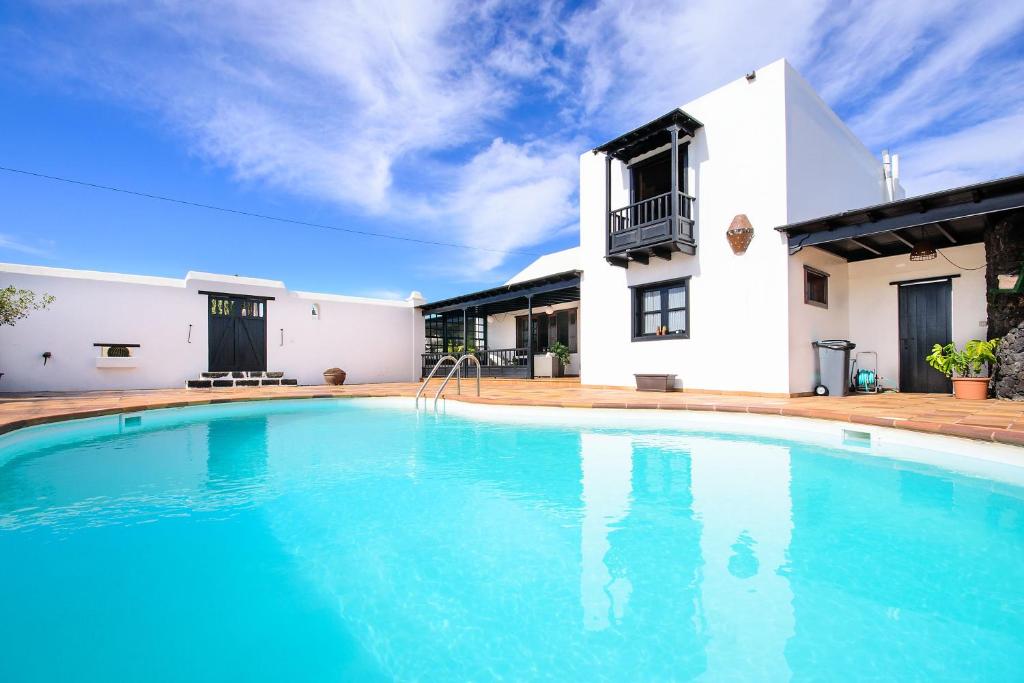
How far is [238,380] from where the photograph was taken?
42.0 feet

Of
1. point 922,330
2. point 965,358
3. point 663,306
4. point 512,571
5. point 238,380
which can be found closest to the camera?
point 512,571

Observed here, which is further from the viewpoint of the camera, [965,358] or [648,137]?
[648,137]

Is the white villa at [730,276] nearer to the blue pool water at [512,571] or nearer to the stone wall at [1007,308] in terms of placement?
the stone wall at [1007,308]

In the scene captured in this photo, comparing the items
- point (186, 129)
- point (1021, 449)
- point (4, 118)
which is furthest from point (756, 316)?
point (4, 118)

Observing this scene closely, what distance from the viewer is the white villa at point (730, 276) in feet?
24.8

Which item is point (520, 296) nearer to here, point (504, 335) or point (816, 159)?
point (504, 335)

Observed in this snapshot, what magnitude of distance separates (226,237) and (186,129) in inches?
230

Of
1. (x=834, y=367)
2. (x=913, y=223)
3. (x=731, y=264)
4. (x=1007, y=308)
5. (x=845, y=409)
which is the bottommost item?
(x=845, y=409)

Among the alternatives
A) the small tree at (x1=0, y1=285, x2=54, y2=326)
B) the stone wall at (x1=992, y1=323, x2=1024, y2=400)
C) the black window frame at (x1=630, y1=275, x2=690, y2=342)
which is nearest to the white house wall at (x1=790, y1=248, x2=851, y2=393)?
the black window frame at (x1=630, y1=275, x2=690, y2=342)

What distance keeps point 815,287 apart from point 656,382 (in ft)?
11.0

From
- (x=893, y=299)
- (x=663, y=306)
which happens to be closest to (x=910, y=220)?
(x=893, y=299)

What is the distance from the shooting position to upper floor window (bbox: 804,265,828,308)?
26.1ft

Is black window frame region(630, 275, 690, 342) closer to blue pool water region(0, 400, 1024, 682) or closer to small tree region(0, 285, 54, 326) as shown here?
blue pool water region(0, 400, 1024, 682)

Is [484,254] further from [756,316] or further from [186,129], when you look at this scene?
[756,316]
